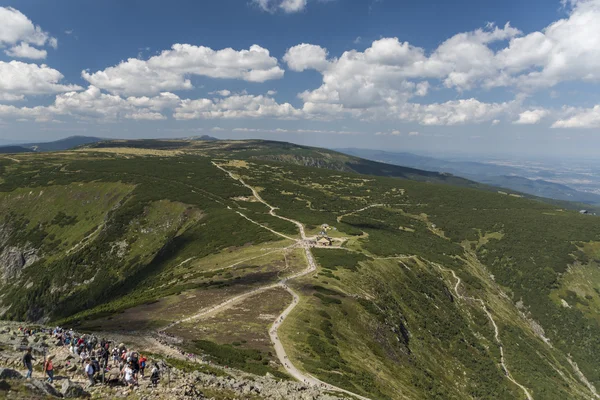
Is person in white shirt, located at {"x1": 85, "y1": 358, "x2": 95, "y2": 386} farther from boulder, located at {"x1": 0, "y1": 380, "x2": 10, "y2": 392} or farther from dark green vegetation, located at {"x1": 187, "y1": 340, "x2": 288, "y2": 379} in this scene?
dark green vegetation, located at {"x1": 187, "y1": 340, "x2": 288, "y2": 379}

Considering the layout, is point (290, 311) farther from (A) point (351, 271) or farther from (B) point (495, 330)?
(B) point (495, 330)

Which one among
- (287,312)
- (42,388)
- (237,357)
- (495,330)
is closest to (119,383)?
(42,388)

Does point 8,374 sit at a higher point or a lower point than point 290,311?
higher

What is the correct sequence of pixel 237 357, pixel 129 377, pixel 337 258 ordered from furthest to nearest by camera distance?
pixel 337 258 → pixel 237 357 → pixel 129 377

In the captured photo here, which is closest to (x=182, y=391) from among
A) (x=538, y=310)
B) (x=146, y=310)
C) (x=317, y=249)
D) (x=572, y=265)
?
(x=146, y=310)

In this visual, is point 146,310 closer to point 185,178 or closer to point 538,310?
point 538,310

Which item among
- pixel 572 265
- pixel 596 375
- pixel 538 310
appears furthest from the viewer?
pixel 572 265

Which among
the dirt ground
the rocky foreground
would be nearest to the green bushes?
the dirt ground
